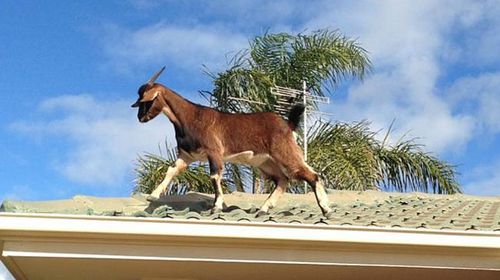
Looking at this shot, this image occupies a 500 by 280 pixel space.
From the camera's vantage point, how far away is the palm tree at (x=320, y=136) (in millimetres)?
14297

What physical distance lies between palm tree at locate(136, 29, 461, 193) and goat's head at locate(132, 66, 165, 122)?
615cm

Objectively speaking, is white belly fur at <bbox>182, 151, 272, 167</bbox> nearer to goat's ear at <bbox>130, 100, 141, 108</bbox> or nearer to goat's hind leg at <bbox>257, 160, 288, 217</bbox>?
goat's hind leg at <bbox>257, 160, 288, 217</bbox>

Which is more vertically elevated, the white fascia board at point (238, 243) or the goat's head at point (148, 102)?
the goat's head at point (148, 102)

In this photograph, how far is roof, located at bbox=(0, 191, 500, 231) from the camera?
20.2 ft

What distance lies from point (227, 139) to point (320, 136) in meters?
7.73

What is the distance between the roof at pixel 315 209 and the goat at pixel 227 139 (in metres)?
0.34

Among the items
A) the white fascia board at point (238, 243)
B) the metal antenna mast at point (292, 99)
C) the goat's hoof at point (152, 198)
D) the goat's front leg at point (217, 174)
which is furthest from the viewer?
the metal antenna mast at point (292, 99)

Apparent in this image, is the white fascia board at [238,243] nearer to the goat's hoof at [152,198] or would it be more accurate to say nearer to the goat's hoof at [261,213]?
the goat's hoof at [261,213]

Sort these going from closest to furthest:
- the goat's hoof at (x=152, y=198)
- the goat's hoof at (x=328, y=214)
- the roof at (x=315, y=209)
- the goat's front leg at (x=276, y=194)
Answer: the roof at (x=315, y=209) → the goat's hoof at (x=328, y=214) → the goat's front leg at (x=276, y=194) → the goat's hoof at (x=152, y=198)

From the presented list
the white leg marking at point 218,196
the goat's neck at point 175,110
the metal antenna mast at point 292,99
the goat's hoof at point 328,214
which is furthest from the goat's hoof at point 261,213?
the metal antenna mast at point 292,99

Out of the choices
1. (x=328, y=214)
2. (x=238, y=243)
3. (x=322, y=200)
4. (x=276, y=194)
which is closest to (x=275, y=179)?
(x=276, y=194)

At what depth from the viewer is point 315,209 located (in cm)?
775

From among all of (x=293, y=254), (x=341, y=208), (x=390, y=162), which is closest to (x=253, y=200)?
(x=341, y=208)

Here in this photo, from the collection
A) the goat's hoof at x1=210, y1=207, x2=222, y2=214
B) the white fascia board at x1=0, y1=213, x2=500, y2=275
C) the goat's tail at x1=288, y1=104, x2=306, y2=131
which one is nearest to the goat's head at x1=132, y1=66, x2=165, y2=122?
the goat's hoof at x1=210, y1=207, x2=222, y2=214
